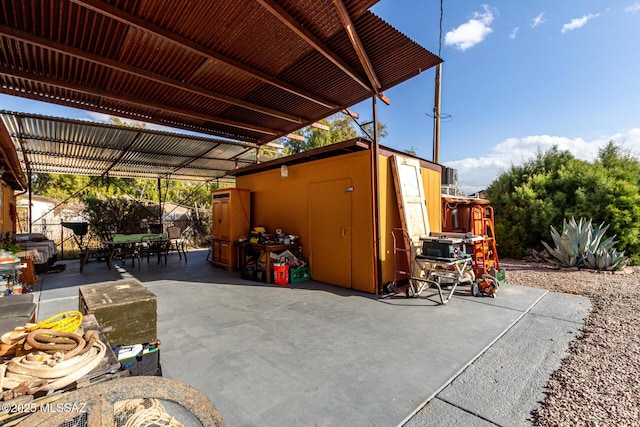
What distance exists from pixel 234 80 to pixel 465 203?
6.00 m

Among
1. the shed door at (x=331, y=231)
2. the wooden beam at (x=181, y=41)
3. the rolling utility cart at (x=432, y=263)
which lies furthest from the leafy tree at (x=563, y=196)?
the wooden beam at (x=181, y=41)

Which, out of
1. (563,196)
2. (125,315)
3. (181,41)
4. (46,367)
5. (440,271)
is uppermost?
(181,41)

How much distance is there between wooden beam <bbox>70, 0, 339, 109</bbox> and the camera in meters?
3.12

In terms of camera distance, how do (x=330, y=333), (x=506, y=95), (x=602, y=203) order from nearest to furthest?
1. (x=330, y=333)
2. (x=602, y=203)
3. (x=506, y=95)

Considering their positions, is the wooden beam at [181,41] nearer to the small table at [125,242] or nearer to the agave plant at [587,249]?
the small table at [125,242]

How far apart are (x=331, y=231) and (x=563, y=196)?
7456 mm

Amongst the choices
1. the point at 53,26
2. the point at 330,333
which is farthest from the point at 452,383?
the point at 53,26

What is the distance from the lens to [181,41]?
3779 mm

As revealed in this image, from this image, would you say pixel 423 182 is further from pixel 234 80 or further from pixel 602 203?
pixel 602 203

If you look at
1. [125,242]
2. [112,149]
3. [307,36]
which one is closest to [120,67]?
[307,36]

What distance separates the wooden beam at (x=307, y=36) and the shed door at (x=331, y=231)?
6.26 feet

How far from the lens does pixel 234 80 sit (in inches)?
199

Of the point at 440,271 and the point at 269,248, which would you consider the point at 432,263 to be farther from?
the point at 269,248

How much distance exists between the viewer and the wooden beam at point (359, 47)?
337 cm
